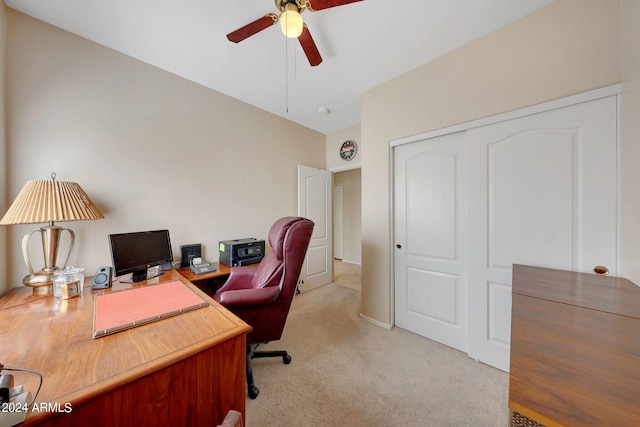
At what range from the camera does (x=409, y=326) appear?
226 centimetres

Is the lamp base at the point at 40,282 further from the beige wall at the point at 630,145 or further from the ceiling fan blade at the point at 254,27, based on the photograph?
the beige wall at the point at 630,145

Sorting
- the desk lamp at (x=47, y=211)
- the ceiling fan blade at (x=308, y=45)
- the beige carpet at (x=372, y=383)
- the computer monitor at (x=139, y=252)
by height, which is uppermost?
the ceiling fan blade at (x=308, y=45)

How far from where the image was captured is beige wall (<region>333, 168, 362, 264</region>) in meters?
5.19

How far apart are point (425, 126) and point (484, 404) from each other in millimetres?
2171

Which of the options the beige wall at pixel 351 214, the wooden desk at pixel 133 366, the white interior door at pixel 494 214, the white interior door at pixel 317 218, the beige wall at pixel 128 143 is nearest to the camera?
the wooden desk at pixel 133 366

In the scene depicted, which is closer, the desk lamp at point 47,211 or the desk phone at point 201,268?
the desk lamp at point 47,211

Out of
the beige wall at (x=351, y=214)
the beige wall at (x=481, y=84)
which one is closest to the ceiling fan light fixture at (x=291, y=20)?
the beige wall at (x=481, y=84)

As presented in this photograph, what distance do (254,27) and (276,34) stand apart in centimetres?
40

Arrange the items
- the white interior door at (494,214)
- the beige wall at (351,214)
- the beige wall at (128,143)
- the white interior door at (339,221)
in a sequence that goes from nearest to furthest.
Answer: the white interior door at (494,214)
the beige wall at (128,143)
the beige wall at (351,214)
the white interior door at (339,221)

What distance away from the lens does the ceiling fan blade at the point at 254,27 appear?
1.33m

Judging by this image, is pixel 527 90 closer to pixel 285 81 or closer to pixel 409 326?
pixel 285 81

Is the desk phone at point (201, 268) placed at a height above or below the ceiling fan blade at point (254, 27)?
below

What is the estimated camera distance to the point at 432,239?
2.10m

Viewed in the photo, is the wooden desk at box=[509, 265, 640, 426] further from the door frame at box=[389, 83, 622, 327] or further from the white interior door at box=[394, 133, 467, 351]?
the white interior door at box=[394, 133, 467, 351]
